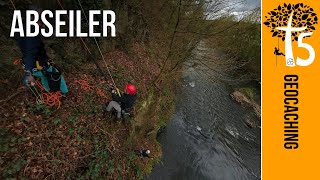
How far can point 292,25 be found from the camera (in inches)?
292

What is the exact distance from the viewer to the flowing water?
398 inches

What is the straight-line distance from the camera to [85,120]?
626cm

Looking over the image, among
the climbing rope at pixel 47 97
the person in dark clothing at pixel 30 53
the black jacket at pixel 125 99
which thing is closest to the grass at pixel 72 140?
the climbing rope at pixel 47 97

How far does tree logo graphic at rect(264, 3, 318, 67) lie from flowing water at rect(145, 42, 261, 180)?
2.79 metres

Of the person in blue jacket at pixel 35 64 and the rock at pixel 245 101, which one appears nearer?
the person in blue jacket at pixel 35 64

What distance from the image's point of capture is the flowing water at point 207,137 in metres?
10.1

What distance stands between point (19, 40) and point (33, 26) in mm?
448

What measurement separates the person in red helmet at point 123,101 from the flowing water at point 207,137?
10.4 ft

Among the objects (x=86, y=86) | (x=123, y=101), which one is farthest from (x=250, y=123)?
(x=86, y=86)

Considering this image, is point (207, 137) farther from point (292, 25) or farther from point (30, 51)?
point (30, 51)

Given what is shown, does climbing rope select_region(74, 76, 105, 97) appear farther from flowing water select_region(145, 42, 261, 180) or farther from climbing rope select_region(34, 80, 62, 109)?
flowing water select_region(145, 42, 261, 180)

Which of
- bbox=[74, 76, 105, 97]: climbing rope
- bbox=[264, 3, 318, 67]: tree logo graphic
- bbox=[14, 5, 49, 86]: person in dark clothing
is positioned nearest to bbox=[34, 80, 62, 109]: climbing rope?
bbox=[14, 5, 49, 86]: person in dark clothing

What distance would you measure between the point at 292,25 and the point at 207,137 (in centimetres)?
720

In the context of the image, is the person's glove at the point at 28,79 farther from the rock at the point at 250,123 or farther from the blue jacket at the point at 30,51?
the rock at the point at 250,123
